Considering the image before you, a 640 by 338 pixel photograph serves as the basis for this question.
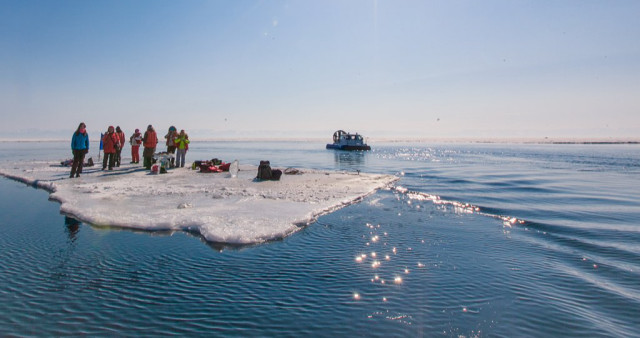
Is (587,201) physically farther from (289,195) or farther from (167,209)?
(167,209)

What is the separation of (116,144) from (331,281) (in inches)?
743

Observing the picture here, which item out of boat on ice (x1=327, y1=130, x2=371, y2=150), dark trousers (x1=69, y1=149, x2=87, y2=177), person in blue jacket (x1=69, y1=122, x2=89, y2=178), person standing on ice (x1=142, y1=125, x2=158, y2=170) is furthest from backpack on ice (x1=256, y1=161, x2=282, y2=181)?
boat on ice (x1=327, y1=130, x2=371, y2=150)

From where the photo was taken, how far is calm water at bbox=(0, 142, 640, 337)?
3904mm

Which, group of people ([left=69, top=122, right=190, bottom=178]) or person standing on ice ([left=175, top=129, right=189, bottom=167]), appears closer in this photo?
group of people ([left=69, top=122, right=190, bottom=178])

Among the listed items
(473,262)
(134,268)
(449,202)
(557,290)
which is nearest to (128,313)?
(134,268)

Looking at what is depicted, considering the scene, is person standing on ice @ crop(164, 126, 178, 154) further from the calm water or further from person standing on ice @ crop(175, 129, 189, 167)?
the calm water

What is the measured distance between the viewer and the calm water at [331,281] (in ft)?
12.8

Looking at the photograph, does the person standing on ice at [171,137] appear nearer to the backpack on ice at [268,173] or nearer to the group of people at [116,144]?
the group of people at [116,144]

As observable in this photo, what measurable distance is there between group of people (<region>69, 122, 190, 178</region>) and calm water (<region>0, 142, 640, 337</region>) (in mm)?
7271

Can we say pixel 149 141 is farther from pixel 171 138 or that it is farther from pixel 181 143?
pixel 171 138

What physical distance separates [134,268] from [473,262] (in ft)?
19.6

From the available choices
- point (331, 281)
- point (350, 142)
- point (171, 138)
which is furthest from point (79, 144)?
point (350, 142)

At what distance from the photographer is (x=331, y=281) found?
5125 millimetres

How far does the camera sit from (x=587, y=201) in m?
13.1
